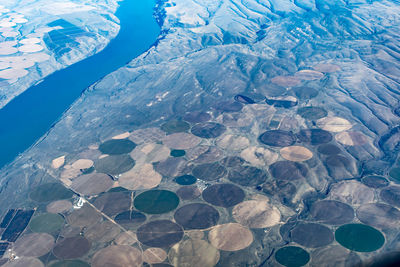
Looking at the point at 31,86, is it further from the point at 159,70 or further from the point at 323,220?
the point at 323,220

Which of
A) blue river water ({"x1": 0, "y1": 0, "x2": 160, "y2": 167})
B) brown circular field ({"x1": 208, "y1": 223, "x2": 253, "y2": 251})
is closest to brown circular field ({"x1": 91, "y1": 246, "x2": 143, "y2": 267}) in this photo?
brown circular field ({"x1": 208, "y1": 223, "x2": 253, "y2": 251})

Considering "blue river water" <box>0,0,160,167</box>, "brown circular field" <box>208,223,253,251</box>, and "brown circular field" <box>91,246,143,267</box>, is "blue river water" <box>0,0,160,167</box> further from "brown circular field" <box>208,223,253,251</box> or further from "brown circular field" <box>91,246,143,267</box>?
"brown circular field" <box>208,223,253,251</box>

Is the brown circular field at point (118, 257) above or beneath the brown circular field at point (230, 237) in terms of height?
beneath

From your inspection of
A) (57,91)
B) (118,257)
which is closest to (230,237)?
(118,257)

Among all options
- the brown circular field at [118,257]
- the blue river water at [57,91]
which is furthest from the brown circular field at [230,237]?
the blue river water at [57,91]

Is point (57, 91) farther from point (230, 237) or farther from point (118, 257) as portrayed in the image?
point (230, 237)

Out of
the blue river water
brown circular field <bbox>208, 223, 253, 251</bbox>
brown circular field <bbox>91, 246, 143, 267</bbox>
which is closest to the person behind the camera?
brown circular field <bbox>91, 246, 143, 267</bbox>

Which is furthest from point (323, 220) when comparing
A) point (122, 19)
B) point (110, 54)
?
point (122, 19)

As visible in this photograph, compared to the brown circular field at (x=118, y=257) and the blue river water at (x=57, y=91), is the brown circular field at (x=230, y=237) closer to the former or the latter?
the brown circular field at (x=118, y=257)
